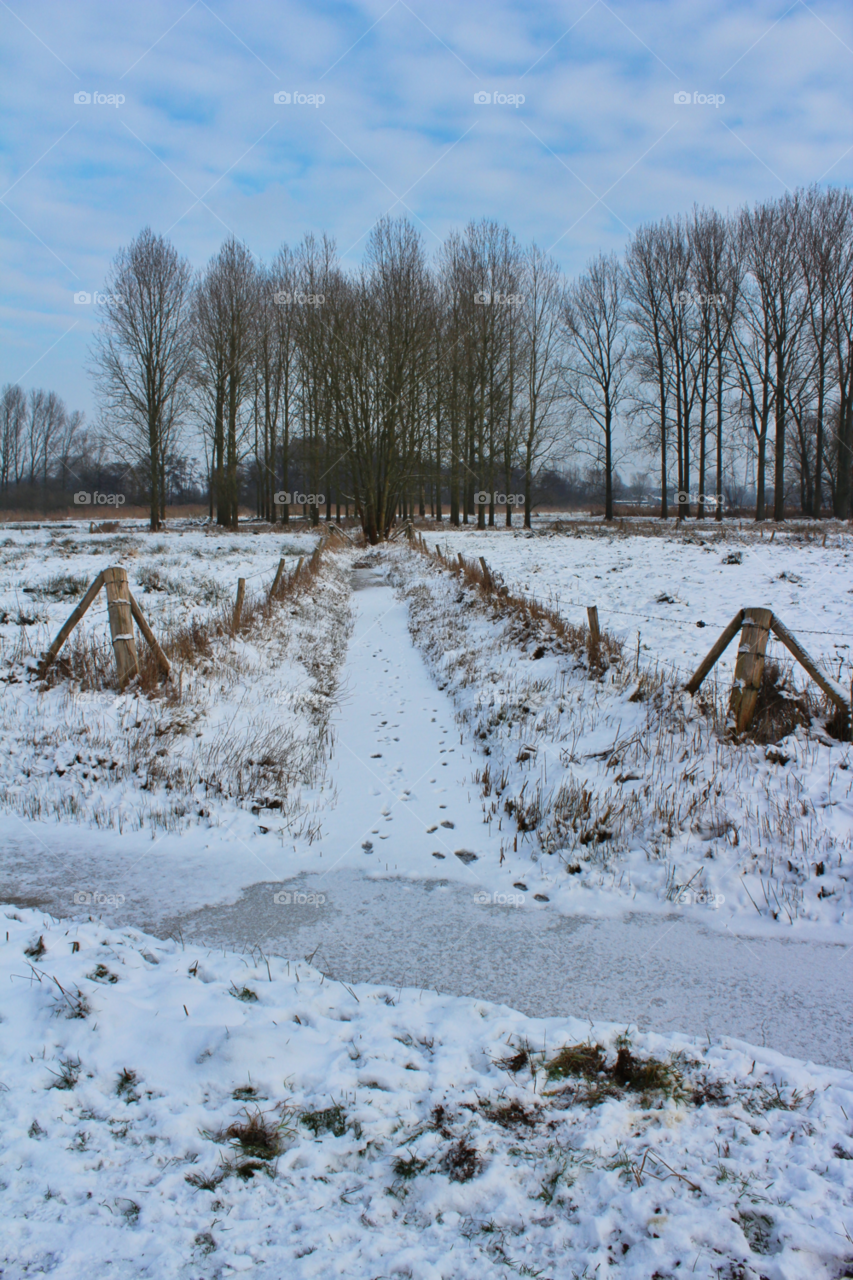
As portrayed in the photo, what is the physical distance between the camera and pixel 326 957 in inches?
153

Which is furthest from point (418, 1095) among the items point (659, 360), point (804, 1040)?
point (659, 360)

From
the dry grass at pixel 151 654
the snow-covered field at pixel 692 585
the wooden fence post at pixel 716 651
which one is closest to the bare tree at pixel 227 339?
the snow-covered field at pixel 692 585

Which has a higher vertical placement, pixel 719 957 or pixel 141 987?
pixel 141 987

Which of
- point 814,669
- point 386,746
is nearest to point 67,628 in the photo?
point 386,746

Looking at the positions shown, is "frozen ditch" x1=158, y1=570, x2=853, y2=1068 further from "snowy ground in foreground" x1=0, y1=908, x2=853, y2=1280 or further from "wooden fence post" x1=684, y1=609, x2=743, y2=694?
"wooden fence post" x1=684, y1=609, x2=743, y2=694

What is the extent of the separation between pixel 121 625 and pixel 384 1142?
20.1 feet

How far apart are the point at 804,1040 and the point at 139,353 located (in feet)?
126

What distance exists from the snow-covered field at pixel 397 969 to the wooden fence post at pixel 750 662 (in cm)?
29

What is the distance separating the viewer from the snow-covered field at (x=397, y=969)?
7.23 feet

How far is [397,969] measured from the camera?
3.80 m

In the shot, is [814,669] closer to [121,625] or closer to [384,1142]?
[384,1142]

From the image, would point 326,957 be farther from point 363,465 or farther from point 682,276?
point 682,276

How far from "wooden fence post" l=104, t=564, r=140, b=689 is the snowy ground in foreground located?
4.31 meters

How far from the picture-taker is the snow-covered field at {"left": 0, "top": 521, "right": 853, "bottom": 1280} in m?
2.20
